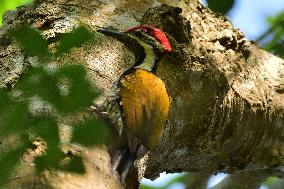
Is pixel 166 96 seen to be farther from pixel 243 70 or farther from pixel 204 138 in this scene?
pixel 243 70

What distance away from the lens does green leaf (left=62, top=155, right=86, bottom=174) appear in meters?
1.76

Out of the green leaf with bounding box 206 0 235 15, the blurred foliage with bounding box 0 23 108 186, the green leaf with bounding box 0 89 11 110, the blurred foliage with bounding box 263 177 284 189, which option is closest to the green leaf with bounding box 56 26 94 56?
the blurred foliage with bounding box 0 23 108 186

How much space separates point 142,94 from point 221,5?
1.35 meters

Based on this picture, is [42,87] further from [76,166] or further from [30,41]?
[76,166]

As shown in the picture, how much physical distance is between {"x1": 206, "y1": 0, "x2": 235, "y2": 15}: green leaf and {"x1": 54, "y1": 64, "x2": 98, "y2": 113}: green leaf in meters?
2.36

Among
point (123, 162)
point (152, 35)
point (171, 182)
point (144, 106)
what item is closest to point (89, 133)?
point (123, 162)

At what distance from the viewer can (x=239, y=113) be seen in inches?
139

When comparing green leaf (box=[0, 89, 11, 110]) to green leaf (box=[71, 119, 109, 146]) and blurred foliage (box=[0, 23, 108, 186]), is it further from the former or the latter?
green leaf (box=[71, 119, 109, 146])

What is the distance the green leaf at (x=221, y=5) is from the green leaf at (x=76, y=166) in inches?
86.4

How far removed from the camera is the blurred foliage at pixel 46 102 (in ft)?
5.24

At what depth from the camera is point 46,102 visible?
1.60 meters

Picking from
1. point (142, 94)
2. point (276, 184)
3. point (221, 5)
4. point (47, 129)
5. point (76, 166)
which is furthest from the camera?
point (276, 184)

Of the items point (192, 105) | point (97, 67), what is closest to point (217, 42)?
point (192, 105)

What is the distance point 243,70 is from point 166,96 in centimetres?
92
